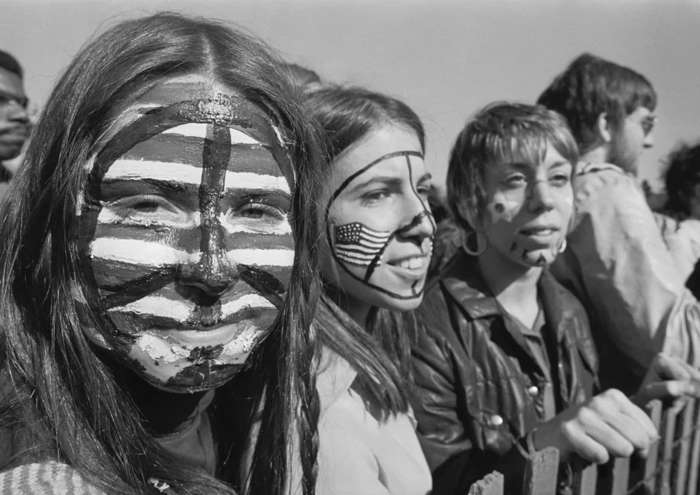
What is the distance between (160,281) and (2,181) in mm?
2734

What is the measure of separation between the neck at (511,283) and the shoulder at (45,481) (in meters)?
1.72

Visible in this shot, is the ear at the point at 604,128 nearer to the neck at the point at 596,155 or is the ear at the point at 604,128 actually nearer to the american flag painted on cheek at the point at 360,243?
the neck at the point at 596,155

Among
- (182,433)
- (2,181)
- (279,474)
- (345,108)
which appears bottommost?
(279,474)

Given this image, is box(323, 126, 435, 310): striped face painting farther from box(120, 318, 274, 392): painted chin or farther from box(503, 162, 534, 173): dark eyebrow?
box(120, 318, 274, 392): painted chin

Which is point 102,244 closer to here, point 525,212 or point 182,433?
point 182,433

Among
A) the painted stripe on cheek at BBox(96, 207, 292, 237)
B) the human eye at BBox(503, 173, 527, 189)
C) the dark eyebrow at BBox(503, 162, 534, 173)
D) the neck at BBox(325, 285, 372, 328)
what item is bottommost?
the neck at BBox(325, 285, 372, 328)

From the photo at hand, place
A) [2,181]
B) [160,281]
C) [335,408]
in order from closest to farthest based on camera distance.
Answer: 1. [160,281]
2. [335,408]
3. [2,181]

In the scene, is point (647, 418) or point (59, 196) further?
point (647, 418)

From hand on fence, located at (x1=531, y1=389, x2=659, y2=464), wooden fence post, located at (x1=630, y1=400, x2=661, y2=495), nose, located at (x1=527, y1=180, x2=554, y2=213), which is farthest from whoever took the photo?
nose, located at (x1=527, y1=180, x2=554, y2=213)

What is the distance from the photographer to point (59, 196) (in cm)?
136

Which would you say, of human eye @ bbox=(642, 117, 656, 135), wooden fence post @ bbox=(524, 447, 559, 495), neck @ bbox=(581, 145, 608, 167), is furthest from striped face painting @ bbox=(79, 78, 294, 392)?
human eye @ bbox=(642, 117, 656, 135)

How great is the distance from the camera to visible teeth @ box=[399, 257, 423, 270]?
2180mm

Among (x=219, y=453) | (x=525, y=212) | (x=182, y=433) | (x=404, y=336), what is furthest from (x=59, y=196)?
(x=525, y=212)

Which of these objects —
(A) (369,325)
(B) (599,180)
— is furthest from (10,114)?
(B) (599,180)
